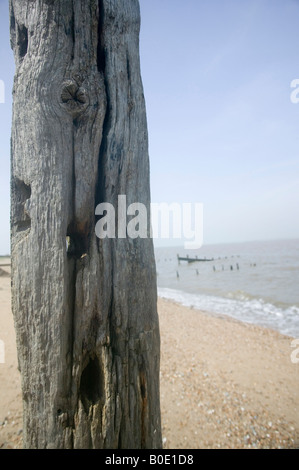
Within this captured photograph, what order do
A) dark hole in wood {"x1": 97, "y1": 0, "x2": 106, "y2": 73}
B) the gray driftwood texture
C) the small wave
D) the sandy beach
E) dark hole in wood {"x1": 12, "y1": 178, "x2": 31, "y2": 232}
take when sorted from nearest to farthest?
the gray driftwood texture < dark hole in wood {"x1": 12, "y1": 178, "x2": 31, "y2": 232} < dark hole in wood {"x1": 97, "y1": 0, "x2": 106, "y2": 73} < the sandy beach < the small wave

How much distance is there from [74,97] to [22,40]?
61 centimetres

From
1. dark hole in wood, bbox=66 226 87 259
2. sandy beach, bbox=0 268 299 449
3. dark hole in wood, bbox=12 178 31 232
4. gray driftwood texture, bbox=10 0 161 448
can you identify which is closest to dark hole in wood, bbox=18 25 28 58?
gray driftwood texture, bbox=10 0 161 448

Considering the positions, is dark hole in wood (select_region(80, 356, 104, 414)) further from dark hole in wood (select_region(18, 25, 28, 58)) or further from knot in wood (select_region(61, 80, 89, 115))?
dark hole in wood (select_region(18, 25, 28, 58))

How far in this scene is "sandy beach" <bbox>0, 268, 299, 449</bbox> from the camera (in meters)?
3.87

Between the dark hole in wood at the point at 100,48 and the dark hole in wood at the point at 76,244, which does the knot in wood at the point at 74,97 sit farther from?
the dark hole in wood at the point at 76,244

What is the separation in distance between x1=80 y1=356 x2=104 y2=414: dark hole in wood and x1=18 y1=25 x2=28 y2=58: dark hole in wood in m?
2.24

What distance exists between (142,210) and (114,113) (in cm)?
73

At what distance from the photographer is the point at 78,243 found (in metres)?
1.70

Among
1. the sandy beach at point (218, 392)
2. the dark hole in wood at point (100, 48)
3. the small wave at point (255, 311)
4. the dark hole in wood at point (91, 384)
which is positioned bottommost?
the small wave at point (255, 311)

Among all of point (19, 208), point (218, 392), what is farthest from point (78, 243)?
point (218, 392)

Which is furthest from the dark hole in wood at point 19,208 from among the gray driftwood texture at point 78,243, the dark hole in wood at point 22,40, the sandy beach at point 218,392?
the sandy beach at point 218,392

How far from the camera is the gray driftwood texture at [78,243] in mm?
1517

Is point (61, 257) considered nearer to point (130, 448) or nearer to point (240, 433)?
point (130, 448)

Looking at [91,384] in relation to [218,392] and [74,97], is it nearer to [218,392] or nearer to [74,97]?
[74,97]
